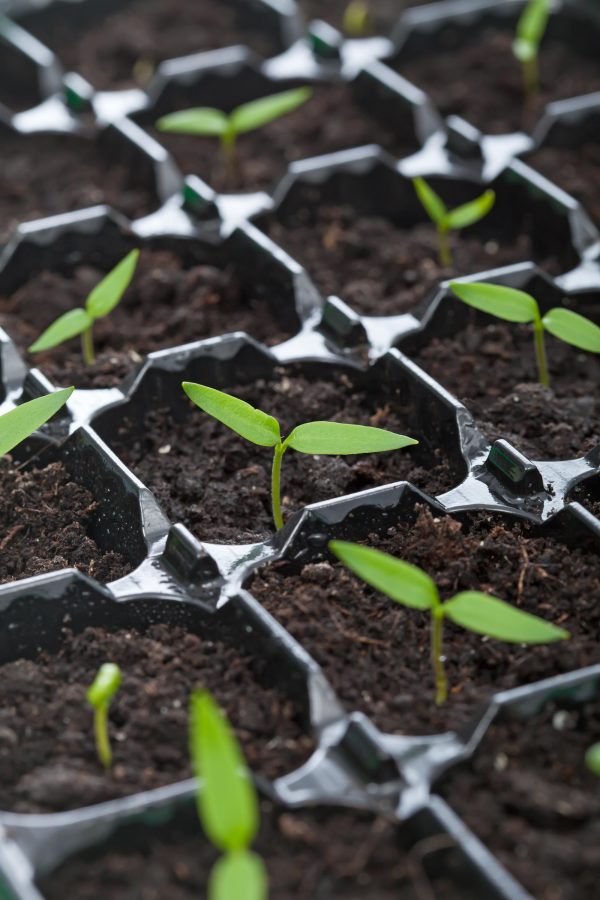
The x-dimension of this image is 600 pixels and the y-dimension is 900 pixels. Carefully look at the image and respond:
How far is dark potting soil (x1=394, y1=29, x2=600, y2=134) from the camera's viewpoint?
229 cm

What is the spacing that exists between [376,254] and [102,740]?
994mm

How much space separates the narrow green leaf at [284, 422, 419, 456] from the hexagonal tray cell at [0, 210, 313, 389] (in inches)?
15.9

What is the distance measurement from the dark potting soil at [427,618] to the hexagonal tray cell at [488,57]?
116 cm

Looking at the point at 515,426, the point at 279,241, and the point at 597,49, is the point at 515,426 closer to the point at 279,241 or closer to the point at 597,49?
the point at 279,241

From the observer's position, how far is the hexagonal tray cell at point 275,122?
2184mm

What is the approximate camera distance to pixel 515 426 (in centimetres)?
154

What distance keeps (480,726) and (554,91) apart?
5.06 feet

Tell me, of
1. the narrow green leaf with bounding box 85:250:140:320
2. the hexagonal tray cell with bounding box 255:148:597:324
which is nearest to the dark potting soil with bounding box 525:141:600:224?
the hexagonal tray cell with bounding box 255:148:597:324

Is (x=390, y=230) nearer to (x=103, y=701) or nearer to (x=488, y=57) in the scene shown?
(x=488, y=57)

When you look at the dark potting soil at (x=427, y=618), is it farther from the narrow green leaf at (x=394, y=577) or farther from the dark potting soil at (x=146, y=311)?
the dark potting soil at (x=146, y=311)

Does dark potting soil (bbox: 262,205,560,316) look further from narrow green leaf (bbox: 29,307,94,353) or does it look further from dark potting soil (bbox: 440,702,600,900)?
dark potting soil (bbox: 440,702,600,900)

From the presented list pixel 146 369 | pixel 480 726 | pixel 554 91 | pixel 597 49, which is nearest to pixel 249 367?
pixel 146 369

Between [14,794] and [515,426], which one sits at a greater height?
[14,794]

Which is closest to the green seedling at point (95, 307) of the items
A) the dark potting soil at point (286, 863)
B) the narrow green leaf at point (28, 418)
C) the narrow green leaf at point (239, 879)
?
the narrow green leaf at point (28, 418)
